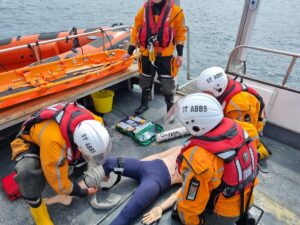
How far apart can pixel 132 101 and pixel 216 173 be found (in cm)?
263

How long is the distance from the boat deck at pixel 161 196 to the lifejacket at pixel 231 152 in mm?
800

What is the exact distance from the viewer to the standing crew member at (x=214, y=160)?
150 cm

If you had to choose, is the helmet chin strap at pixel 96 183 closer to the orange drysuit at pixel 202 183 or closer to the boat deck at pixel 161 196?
the boat deck at pixel 161 196

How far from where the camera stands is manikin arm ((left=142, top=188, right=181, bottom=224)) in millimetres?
2113

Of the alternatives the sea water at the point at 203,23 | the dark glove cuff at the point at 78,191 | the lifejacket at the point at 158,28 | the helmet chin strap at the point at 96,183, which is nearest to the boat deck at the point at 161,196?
the helmet chin strap at the point at 96,183

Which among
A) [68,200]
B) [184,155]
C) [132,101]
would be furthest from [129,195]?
[132,101]

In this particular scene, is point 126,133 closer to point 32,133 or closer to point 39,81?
point 39,81

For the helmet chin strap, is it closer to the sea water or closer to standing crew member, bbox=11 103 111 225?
standing crew member, bbox=11 103 111 225

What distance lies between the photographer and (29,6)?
1703 centimetres

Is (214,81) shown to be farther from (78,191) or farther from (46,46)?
(46,46)

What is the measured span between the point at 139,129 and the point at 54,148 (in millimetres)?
1489

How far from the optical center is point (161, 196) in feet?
7.82

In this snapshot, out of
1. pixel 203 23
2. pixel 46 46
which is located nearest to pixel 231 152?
pixel 46 46

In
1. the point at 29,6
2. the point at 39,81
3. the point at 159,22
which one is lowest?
the point at 29,6
